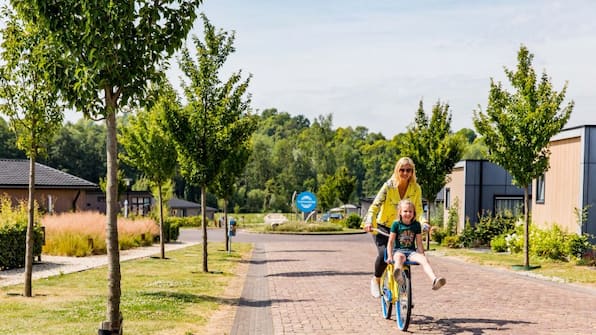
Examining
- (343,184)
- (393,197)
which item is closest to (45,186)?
(393,197)

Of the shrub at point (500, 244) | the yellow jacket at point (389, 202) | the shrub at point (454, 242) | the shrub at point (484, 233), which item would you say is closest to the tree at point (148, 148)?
the yellow jacket at point (389, 202)

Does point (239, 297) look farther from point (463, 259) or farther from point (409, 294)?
point (463, 259)

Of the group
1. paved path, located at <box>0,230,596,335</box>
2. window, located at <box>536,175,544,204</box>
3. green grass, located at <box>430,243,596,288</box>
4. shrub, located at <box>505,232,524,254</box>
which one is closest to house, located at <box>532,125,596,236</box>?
window, located at <box>536,175,544,204</box>

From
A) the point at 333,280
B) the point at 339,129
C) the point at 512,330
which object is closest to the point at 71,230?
the point at 333,280

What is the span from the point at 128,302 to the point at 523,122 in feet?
38.0

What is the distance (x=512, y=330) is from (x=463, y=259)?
12850mm

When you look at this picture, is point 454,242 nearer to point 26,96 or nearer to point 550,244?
point 550,244

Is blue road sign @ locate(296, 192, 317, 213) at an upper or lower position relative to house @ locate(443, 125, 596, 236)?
lower

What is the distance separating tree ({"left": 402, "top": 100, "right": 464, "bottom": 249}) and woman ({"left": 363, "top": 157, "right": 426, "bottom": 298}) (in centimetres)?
1673

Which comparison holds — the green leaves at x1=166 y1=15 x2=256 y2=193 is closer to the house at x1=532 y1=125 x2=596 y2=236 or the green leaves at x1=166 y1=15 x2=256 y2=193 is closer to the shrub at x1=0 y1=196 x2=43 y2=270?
the shrub at x1=0 y1=196 x2=43 y2=270

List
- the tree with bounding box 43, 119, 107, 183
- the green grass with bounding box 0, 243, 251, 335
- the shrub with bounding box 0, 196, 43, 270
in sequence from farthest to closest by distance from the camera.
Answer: the tree with bounding box 43, 119, 107, 183 → the shrub with bounding box 0, 196, 43, 270 → the green grass with bounding box 0, 243, 251, 335

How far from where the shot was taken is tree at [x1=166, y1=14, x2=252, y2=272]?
1552cm

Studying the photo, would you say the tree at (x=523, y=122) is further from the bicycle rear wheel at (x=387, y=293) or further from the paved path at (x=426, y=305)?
the bicycle rear wheel at (x=387, y=293)

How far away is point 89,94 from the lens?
6.73 m
